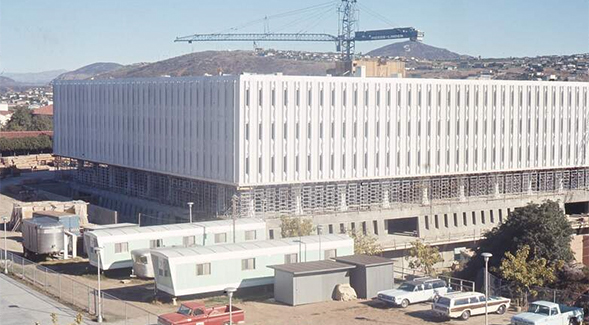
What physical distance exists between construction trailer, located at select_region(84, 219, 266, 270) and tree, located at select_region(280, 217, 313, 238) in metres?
3.92

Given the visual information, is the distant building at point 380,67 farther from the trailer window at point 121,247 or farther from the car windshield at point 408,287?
the car windshield at point 408,287

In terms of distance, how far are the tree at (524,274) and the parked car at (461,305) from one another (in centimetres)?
423

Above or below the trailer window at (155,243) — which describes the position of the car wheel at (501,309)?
below

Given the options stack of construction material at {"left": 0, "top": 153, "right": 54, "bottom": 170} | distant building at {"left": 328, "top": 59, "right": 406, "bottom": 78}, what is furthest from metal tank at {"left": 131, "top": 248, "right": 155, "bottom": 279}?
stack of construction material at {"left": 0, "top": 153, "right": 54, "bottom": 170}

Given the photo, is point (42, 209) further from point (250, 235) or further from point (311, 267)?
point (311, 267)

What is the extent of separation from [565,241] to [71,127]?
5360 centimetres

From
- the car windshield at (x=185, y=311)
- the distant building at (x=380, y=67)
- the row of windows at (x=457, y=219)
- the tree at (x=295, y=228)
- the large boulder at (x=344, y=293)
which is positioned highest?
the distant building at (x=380, y=67)

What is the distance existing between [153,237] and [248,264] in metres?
7.39

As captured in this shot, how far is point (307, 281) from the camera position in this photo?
3847cm

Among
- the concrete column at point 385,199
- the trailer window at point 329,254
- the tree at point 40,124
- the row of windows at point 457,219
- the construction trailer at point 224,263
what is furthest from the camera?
the tree at point 40,124

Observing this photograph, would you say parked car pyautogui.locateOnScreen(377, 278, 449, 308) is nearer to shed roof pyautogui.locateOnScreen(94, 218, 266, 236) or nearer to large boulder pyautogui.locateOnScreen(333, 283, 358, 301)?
large boulder pyautogui.locateOnScreen(333, 283, 358, 301)

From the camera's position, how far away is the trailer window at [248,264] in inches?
1582

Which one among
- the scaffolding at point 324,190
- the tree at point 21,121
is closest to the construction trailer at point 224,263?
the scaffolding at point 324,190

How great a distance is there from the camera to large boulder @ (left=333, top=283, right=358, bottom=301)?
3900cm
